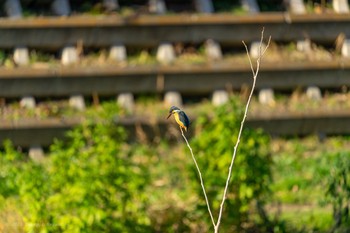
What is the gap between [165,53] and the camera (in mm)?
13883

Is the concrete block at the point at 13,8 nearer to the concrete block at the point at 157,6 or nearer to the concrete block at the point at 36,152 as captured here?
the concrete block at the point at 157,6

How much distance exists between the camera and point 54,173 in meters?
9.05

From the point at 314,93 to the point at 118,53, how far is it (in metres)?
2.65

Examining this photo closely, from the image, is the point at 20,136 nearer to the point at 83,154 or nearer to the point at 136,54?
the point at 136,54

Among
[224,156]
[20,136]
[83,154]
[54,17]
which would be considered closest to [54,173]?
[83,154]

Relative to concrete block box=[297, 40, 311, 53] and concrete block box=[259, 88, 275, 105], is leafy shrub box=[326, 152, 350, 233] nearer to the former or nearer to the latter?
concrete block box=[259, 88, 275, 105]

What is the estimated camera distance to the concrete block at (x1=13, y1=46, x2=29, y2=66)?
13.3 meters

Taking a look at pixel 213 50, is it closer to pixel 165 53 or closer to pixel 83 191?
pixel 165 53

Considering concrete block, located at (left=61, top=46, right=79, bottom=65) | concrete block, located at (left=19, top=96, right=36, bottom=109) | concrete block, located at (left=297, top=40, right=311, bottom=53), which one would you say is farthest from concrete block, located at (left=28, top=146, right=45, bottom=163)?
concrete block, located at (left=297, top=40, right=311, bottom=53)

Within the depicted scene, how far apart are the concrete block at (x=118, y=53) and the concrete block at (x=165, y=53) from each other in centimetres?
50

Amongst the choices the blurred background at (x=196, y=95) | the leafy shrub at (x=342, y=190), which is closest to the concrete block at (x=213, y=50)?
the blurred background at (x=196, y=95)

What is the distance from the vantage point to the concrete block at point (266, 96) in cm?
1377

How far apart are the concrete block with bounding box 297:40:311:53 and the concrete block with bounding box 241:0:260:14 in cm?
77

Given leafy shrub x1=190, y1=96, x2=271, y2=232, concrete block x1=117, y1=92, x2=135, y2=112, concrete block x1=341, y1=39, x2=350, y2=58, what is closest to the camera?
leafy shrub x1=190, y1=96, x2=271, y2=232
